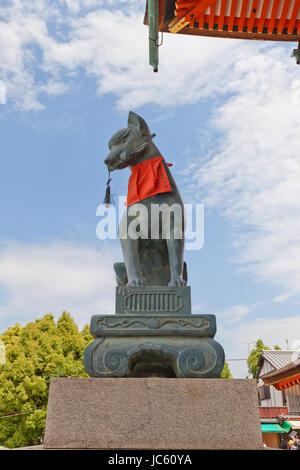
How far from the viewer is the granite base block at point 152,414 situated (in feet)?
9.45

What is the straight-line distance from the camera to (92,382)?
10.2 ft

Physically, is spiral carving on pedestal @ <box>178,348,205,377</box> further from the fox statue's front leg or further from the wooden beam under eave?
the wooden beam under eave

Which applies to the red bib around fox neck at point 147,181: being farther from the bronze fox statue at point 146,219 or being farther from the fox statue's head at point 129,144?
the fox statue's head at point 129,144

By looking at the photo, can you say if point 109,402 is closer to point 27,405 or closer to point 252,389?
point 252,389

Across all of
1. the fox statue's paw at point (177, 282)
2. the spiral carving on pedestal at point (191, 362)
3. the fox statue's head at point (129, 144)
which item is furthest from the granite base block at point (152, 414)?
the fox statue's head at point (129, 144)

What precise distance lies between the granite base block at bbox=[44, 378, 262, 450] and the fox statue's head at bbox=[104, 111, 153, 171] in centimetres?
248

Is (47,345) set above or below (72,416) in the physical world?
above

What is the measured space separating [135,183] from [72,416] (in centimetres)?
251

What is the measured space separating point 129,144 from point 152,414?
2.91 metres


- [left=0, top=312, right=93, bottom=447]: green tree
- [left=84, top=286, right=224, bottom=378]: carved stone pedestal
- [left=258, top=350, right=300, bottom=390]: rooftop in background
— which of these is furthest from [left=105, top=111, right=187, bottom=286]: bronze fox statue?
[left=0, top=312, right=93, bottom=447]: green tree

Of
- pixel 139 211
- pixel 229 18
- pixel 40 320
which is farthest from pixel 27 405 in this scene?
pixel 229 18

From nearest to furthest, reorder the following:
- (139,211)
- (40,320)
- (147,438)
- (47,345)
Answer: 1. (147,438)
2. (139,211)
3. (47,345)
4. (40,320)

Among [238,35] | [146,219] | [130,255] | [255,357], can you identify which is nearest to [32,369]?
[130,255]

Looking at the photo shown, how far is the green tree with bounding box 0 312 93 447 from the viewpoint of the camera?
17812mm
